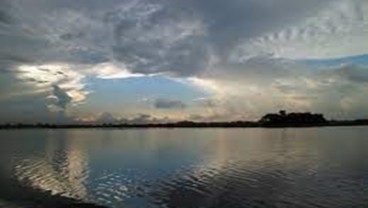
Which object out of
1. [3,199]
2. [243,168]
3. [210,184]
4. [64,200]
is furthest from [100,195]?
[243,168]

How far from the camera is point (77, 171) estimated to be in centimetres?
5000

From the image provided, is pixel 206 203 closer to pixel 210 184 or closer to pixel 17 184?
pixel 210 184

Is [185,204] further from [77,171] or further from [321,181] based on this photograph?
[77,171]

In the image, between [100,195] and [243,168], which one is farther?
[243,168]

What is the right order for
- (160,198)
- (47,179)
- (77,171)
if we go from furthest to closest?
(77,171)
(47,179)
(160,198)

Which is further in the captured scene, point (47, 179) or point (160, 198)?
point (47, 179)

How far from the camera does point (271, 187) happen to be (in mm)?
36000

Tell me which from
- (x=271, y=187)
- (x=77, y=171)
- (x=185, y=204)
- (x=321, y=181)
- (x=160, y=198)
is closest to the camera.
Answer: (x=185, y=204)

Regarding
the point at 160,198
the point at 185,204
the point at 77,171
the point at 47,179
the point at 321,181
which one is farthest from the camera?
the point at 77,171

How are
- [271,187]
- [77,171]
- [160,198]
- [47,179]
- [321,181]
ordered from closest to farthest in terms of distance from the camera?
[160,198] → [271,187] → [321,181] → [47,179] → [77,171]

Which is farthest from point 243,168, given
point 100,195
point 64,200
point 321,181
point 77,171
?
point 64,200

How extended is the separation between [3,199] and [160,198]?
1003cm

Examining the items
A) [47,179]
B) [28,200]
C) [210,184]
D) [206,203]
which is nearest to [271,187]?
A: [210,184]

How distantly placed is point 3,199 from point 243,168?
26.2 meters
